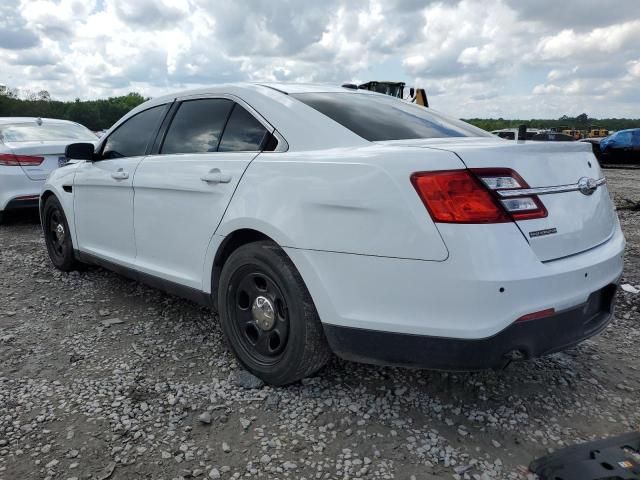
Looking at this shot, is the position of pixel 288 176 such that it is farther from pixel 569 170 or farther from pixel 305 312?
pixel 569 170

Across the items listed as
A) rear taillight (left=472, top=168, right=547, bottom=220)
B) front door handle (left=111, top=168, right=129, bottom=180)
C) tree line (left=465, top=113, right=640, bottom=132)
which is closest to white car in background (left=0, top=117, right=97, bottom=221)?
front door handle (left=111, top=168, right=129, bottom=180)

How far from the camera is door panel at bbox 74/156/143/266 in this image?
361 centimetres

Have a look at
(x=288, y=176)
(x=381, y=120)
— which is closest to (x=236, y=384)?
(x=288, y=176)

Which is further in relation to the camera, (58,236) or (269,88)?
(58,236)

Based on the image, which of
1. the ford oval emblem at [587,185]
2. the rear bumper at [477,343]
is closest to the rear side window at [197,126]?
the rear bumper at [477,343]

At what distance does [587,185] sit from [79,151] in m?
3.54

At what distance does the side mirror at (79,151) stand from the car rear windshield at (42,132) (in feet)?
12.1

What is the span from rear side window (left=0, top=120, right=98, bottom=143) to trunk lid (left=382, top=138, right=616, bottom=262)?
6.49m

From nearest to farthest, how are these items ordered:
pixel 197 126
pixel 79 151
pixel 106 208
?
pixel 197 126 < pixel 106 208 < pixel 79 151

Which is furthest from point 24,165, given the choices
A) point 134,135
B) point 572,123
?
point 572,123

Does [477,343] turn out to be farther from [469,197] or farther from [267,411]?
[267,411]

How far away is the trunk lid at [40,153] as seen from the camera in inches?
264

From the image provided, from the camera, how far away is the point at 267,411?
2514 millimetres

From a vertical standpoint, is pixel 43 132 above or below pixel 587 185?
below
